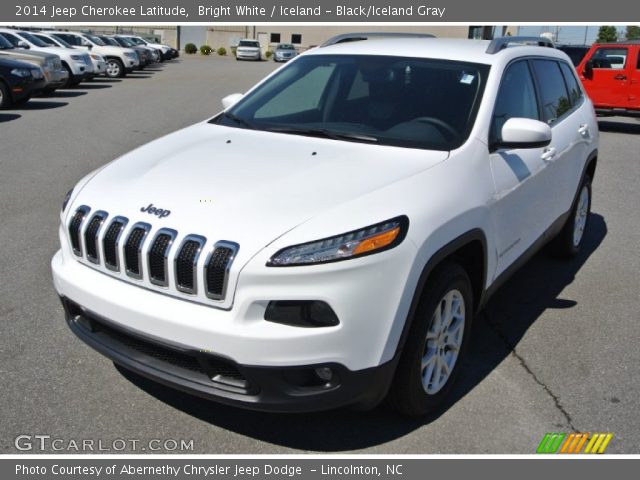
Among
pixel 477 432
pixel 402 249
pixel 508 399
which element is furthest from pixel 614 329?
pixel 402 249

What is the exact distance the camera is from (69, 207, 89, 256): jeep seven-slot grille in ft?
10.9

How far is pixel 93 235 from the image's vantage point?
3229 millimetres

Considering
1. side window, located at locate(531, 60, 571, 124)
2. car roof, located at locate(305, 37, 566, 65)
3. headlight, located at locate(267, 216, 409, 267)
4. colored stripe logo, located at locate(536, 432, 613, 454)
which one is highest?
car roof, located at locate(305, 37, 566, 65)

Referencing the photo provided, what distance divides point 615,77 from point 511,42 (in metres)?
11.8

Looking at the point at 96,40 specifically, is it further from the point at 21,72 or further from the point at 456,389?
the point at 456,389

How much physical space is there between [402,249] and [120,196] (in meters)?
1.35

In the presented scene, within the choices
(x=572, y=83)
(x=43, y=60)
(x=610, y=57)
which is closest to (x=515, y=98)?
(x=572, y=83)

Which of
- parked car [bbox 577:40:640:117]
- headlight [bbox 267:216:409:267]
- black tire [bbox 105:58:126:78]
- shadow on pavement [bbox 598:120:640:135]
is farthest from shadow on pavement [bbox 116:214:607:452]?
black tire [bbox 105:58:126:78]

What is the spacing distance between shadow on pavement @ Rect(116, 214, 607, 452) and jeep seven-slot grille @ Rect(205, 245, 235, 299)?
2.93 ft

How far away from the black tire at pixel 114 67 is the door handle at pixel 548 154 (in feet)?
81.2

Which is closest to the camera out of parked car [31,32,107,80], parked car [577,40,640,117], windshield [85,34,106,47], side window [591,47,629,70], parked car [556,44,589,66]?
parked car [577,40,640,117]

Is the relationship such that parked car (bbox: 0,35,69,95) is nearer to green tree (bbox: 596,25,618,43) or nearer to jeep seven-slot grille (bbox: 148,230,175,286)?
jeep seven-slot grille (bbox: 148,230,175,286)

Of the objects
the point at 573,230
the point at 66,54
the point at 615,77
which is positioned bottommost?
the point at 573,230

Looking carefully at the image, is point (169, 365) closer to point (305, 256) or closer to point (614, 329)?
point (305, 256)
